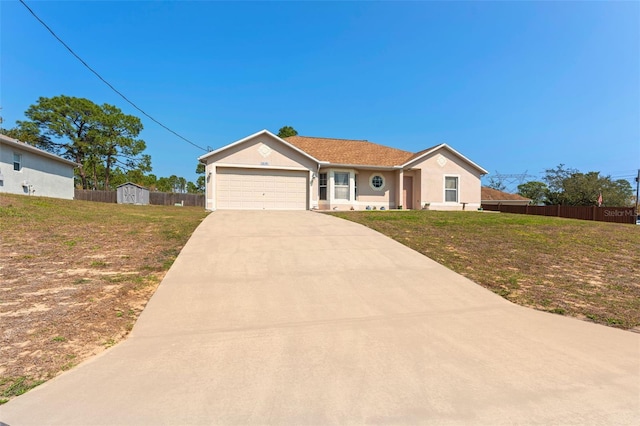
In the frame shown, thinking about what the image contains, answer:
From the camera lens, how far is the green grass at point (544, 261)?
5.21 meters

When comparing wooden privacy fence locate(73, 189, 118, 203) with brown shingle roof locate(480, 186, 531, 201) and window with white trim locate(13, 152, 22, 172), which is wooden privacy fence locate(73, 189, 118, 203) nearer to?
window with white trim locate(13, 152, 22, 172)

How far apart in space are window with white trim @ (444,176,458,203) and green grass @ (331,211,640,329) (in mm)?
8054

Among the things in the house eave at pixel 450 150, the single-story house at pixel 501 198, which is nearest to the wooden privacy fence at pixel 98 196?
the house eave at pixel 450 150

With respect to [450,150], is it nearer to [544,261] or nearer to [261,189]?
[261,189]

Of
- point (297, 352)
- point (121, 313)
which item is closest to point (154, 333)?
point (121, 313)

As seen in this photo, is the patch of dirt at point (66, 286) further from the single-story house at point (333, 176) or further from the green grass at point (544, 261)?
the single-story house at point (333, 176)

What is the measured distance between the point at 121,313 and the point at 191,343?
1333 millimetres

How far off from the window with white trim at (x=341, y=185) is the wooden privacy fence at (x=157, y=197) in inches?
934

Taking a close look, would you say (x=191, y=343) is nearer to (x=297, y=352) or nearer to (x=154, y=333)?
(x=154, y=333)

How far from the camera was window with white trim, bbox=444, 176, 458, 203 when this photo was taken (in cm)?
2064

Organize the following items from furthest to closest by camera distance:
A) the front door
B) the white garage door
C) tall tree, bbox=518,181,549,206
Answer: tall tree, bbox=518,181,549,206
the front door
the white garage door

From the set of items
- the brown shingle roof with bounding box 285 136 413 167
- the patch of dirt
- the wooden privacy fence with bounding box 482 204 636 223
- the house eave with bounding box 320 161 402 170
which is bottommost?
the patch of dirt

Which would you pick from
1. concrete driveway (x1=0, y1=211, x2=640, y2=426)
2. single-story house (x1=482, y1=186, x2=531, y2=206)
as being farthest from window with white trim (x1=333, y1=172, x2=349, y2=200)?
single-story house (x1=482, y1=186, x2=531, y2=206)

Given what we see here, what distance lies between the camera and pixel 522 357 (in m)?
3.43
